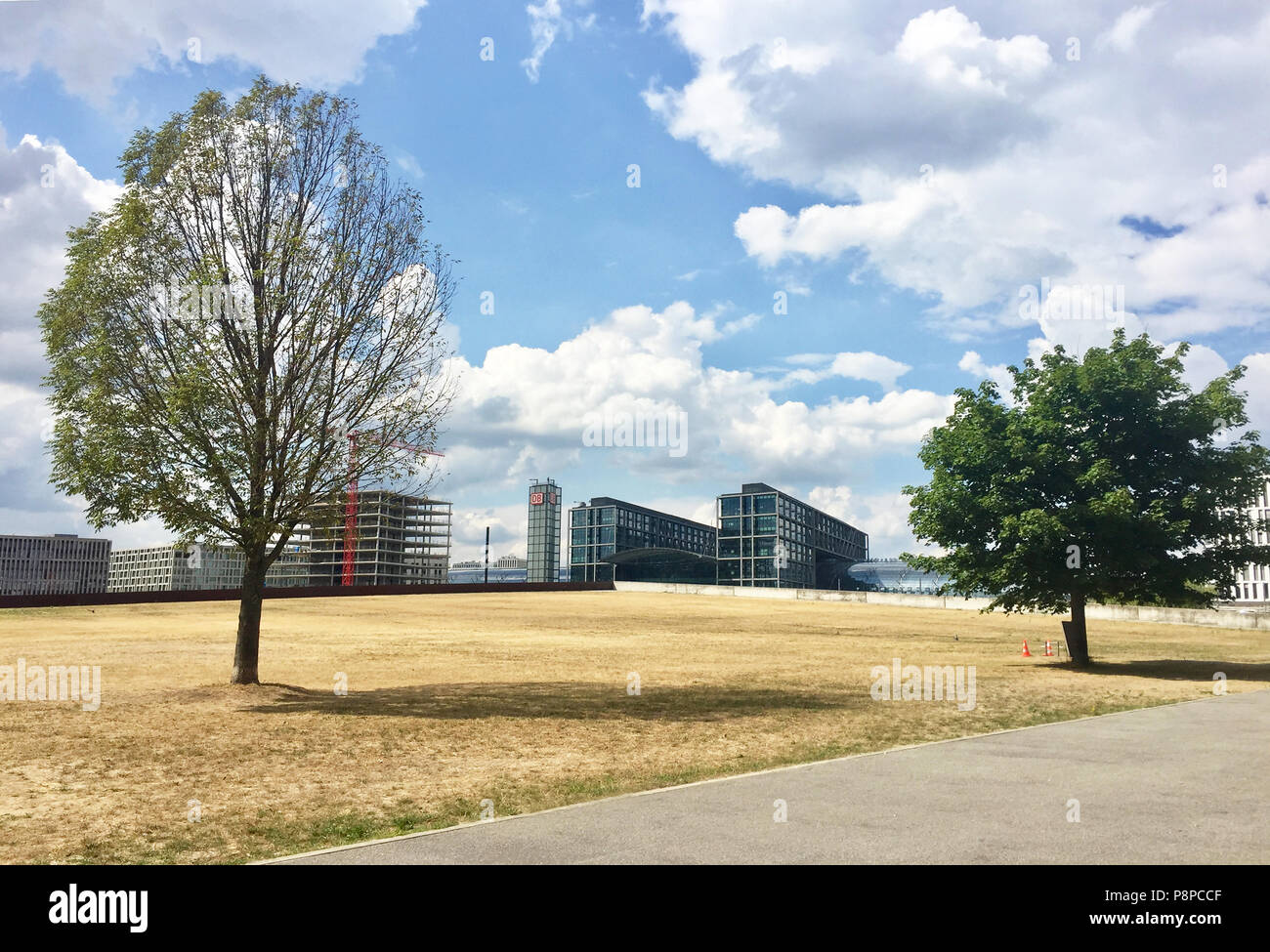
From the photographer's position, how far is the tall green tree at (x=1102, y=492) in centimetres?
2573

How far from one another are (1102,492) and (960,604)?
4936 centimetres

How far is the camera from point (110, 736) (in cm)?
1417

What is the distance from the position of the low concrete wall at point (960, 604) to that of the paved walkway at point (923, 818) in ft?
92.1

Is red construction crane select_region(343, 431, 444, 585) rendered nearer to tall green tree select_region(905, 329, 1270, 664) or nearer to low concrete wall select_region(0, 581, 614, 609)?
tall green tree select_region(905, 329, 1270, 664)

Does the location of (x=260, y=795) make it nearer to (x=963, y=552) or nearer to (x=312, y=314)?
(x=312, y=314)

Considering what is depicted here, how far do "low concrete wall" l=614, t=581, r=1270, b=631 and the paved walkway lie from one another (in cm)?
2807

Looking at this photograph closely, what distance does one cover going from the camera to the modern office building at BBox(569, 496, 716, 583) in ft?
553

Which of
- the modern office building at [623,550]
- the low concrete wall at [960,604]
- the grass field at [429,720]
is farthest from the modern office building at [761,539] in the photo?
the grass field at [429,720]

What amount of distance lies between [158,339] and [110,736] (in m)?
9.13

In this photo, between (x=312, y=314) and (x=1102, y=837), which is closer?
(x=1102, y=837)

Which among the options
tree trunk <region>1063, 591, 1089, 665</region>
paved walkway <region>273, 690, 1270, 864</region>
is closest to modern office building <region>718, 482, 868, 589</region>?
tree trunk <region>1063, 591, 1089, 665</region>

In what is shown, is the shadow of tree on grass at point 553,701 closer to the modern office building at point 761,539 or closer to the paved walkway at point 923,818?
the paved walkway at point 923,818

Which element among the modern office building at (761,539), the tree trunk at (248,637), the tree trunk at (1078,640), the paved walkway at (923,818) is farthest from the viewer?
the modern office building at (761,539)

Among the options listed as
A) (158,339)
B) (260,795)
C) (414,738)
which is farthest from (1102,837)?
(158,339)
